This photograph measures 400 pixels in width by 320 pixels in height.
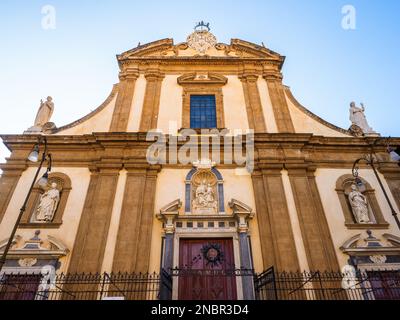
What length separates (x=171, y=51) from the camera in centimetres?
1738

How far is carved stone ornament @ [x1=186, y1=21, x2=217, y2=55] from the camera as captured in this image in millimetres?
17344

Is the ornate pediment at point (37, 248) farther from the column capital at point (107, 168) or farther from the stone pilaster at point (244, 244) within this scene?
the stone pilaster at point (244, 244)

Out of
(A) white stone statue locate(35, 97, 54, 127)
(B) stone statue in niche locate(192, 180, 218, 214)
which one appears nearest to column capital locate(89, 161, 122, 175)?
(B) stone statue in niche locate(192, 180, 218, 214)

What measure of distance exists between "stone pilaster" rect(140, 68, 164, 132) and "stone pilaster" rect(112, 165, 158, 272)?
2497mm

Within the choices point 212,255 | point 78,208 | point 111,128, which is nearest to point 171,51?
point 111,128

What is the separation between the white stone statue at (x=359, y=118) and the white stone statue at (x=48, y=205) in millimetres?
12768

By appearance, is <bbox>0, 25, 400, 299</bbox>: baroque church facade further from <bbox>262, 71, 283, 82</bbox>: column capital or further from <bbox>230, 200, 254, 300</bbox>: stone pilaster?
<bbox>262, 71, 283, 82</bbox>: column capital

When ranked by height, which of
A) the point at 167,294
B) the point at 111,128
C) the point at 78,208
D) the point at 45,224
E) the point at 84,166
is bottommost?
the point at 167,294

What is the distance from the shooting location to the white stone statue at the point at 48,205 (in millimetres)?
11148

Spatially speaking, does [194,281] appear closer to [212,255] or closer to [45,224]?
[212,255]

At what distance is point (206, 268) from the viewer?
1030 centimetres
